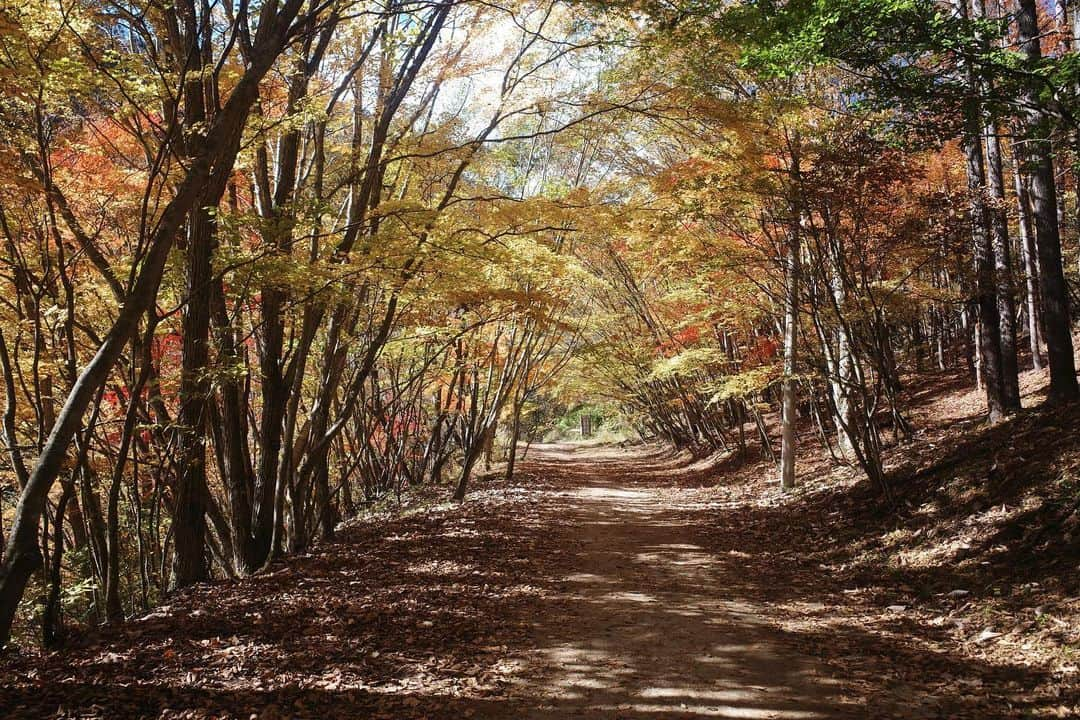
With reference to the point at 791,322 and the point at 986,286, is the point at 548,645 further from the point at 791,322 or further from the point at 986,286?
the point at 986,286

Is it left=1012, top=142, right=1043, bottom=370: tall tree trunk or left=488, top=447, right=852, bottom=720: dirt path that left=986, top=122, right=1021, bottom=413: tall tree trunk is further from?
left=488, top=447, right=852, bottom=720: dirt path

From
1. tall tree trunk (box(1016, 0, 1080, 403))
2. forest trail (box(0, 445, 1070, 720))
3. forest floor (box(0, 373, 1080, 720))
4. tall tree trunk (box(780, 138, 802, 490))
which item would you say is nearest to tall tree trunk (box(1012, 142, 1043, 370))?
tall tree trunk (box(1016, 0, 1080, 403))

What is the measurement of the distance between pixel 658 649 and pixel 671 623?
0.64 metres

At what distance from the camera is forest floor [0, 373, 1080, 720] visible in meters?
3.95

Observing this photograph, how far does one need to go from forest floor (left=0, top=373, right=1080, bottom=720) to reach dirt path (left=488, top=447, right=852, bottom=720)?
0.07ft

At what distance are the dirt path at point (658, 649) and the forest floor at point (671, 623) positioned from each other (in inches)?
0.8

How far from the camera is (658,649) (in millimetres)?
4832

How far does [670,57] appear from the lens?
324 inches

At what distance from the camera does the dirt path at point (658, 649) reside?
12.9ft

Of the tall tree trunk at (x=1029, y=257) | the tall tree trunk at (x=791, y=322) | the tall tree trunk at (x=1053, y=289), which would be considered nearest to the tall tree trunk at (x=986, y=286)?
the tall tree trunk at (x=1053, y=289)

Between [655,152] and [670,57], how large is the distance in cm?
417

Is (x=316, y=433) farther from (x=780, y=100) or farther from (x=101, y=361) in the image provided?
(x=780, y=100)

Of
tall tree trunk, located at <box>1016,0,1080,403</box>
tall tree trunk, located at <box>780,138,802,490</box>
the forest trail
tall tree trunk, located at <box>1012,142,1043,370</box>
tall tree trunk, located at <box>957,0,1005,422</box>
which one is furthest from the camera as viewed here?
tall tree trunk, located at <box>1012,142,1043,370</box>

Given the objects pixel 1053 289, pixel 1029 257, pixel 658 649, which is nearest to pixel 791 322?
pixel 1053 289
